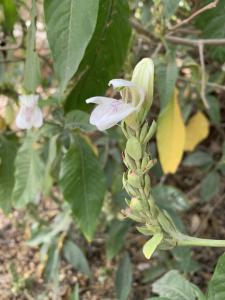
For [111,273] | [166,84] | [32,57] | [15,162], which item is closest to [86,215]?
[15,162]

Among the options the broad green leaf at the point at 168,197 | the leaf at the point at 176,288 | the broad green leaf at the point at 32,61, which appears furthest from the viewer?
the broad green leaf at the point at 168,197

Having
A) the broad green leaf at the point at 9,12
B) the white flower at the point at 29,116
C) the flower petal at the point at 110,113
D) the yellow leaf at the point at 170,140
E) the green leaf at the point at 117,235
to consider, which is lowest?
the green leaf at the point at 117,235

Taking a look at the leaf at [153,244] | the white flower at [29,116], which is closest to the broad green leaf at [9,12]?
the white flower at [29,116]

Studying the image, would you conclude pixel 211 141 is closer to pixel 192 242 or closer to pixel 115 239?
pixel 115 239

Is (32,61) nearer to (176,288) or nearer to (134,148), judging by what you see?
(134,148)

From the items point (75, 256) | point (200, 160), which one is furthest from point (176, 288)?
point (200, 160)

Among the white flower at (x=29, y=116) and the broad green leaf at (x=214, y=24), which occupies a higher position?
the broad green leaf at (x=214, y=24)

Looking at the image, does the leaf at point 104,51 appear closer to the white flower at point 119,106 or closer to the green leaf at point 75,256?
the white flower at point 119,106
